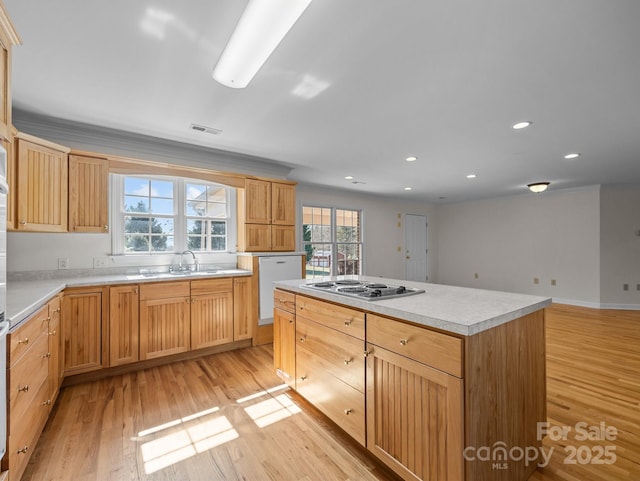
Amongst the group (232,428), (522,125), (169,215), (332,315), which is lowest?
(232,428)

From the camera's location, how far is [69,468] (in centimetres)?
165

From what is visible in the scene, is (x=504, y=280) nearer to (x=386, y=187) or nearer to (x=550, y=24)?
(x=386, y=187)

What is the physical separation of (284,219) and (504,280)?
5.78 metres

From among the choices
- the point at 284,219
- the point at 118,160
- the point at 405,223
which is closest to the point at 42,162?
the point at 118,160

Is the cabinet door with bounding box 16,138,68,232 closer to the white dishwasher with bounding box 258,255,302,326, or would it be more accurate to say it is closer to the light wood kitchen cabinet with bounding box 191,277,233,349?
the light wood kitchen cabinet with bounding box 191,277,233,349

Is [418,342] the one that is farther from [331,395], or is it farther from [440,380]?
[331,395]

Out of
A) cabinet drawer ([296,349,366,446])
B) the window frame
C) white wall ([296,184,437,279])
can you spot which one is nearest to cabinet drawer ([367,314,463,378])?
cabinet drawer ([296,349,366,446])

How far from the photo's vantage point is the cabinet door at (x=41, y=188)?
230cm

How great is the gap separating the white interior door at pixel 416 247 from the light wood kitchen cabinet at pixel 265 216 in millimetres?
4401

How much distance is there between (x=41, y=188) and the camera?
8.19 feet

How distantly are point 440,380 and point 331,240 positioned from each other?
5099 millimetres

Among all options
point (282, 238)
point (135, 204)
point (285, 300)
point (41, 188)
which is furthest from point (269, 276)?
point (41, 188)

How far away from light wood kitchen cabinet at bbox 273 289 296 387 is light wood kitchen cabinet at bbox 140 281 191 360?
1201mm

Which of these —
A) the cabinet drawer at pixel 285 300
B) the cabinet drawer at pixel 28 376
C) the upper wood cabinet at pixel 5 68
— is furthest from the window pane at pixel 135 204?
the cabinet drawer at pixel 285 300
